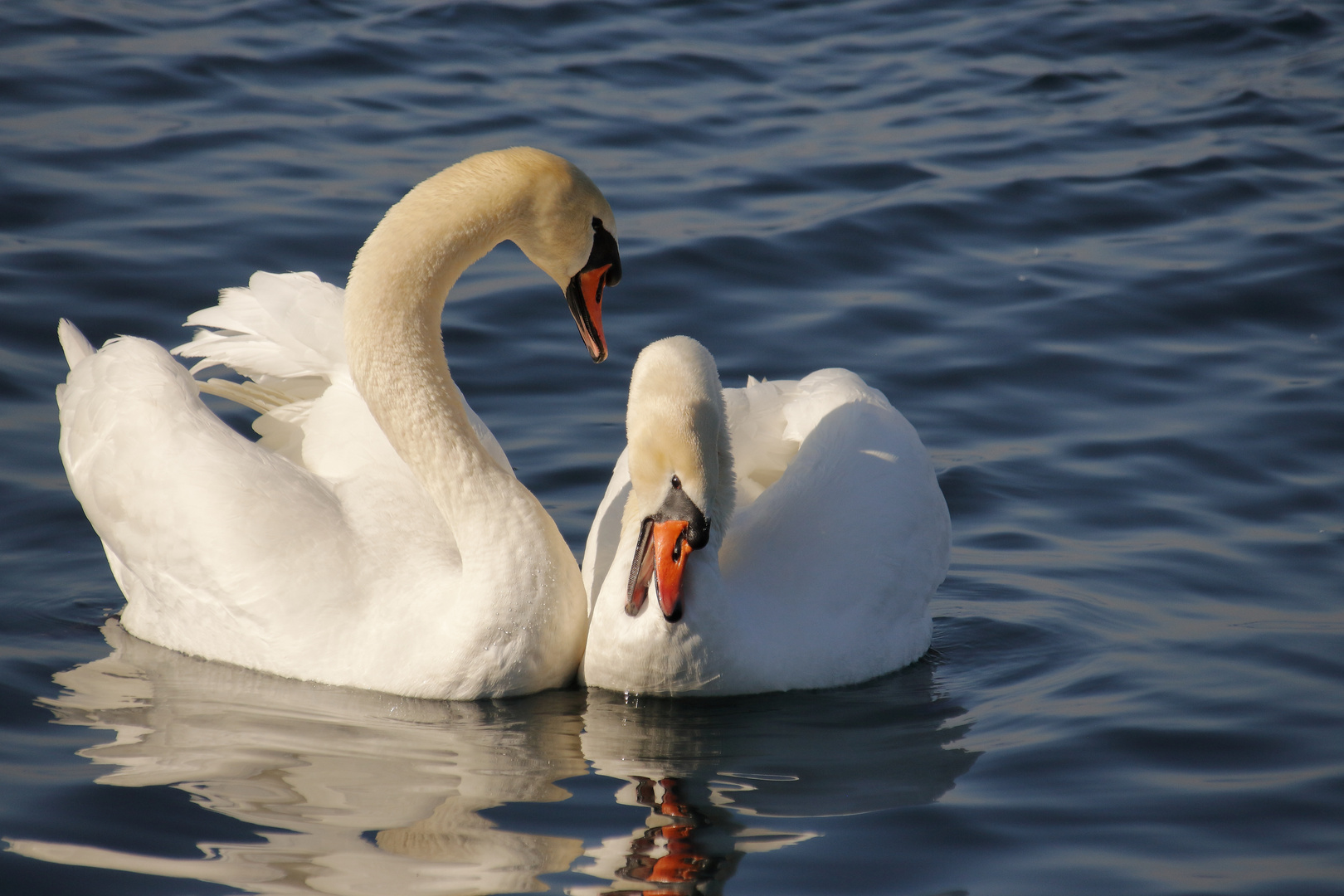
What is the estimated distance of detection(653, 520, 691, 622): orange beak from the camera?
16.7 feet

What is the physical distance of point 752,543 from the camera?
5.70m

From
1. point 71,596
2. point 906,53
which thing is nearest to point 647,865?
point 71,596

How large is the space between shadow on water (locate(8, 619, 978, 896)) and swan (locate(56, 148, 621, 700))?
16cm

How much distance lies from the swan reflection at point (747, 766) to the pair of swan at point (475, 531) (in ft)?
0.35

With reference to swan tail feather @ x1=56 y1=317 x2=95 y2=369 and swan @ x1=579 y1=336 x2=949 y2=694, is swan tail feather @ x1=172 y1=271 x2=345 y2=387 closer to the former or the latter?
swan tail feather @ x1=56 y1=317 x2=95 y2=369

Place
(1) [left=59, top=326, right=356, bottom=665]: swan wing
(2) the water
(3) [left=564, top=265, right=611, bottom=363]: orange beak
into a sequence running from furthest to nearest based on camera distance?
(3) [left=564, top=265, right=611, bottom=363]: orange beak < (1) [left=59, top=326, right=356, bottom=665]: swan wing < (2) the water

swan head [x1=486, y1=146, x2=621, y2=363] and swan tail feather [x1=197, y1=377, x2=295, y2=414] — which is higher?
swan head [x1=486, y1=146, x2=621, y2=363]

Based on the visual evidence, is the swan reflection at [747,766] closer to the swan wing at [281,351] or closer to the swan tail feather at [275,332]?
the swan wing at [281,351]

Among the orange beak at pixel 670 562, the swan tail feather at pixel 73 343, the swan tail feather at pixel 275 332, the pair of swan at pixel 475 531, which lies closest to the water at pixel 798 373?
the pair of swan at pixel 475 531

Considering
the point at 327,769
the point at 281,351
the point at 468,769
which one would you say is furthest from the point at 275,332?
the point at 468,769

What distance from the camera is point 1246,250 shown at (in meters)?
10.1

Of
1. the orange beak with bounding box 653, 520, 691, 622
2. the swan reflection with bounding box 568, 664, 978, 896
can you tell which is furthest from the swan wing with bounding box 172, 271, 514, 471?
the swan reflection with bounding box 568, 664, 978, 896

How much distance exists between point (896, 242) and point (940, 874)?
662 cm

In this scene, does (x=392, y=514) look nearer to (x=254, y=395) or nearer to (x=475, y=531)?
(x=475, y=531)
